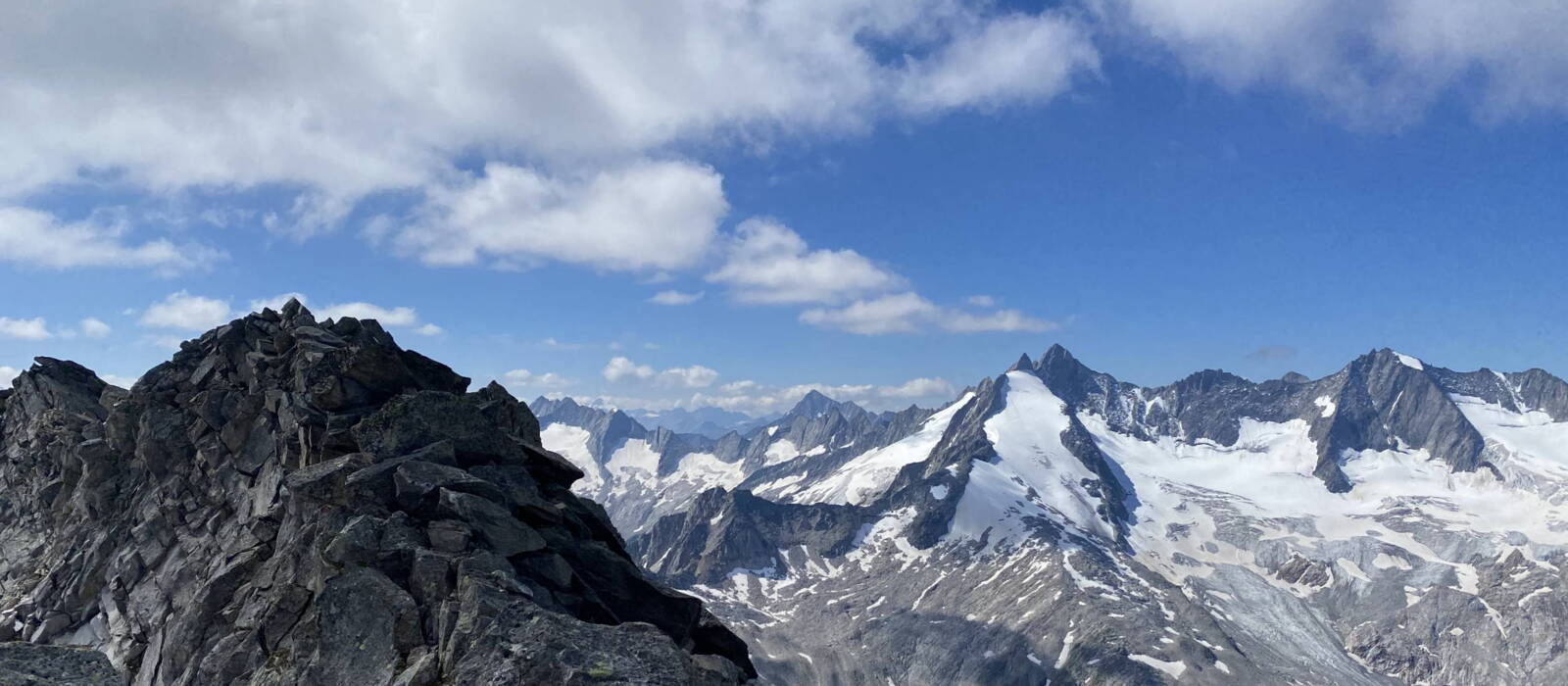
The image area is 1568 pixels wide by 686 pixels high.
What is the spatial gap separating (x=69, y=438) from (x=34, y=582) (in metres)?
15.4

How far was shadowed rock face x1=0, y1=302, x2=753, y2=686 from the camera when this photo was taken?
95.2ft

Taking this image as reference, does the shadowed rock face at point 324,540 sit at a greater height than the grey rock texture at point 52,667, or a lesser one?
greater

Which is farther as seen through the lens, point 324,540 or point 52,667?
point 52,667

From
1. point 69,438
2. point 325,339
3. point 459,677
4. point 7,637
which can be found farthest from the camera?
point 69,438

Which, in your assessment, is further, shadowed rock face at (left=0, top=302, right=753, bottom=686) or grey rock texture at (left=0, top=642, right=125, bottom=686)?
grey rock texture at (left=0, top=642, right=125, bottom=686)

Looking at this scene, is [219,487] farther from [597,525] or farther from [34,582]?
[597,525]

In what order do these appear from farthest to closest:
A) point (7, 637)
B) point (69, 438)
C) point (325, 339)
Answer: point (69, 438) → point (325, 339) → point (7, 637)

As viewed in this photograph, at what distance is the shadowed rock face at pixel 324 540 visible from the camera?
29031mm

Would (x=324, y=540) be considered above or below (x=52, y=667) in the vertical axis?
above

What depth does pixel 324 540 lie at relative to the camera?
34125mm

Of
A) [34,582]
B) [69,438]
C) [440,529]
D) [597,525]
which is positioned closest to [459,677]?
[440,529]

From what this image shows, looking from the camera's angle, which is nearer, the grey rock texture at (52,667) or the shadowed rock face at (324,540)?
the shadowed rock face at (324,540)

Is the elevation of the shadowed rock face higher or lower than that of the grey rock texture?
higher

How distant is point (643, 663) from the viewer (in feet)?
88.5
